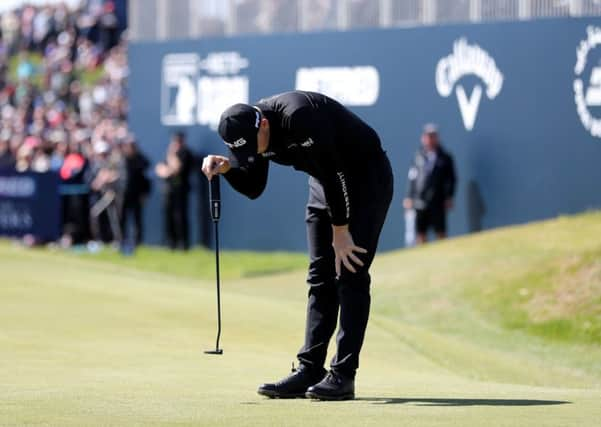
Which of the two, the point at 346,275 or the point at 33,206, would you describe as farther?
the point at 33,206

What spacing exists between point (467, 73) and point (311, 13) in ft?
12.1

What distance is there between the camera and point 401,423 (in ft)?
21.2

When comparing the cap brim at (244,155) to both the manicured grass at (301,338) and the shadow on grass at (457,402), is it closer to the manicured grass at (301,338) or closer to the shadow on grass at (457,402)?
the manicured grass at (301,338)

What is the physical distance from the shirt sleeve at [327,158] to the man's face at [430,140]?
14394 mm

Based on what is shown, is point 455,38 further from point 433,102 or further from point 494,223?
point 494,223

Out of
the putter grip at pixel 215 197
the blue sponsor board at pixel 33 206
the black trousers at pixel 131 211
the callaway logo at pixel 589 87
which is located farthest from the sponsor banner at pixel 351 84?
the putter grip at pixel 215 197

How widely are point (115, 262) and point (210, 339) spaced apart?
1367cm

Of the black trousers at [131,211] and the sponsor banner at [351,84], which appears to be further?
→ the black trousers at [131,211]

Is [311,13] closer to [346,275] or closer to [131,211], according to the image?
[131,211]

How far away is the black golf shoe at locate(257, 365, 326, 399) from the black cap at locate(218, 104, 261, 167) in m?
1.29

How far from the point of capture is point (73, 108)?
3719 cm

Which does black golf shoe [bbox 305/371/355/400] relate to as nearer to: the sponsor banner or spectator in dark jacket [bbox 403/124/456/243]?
spectator in dark jacket [bbox 403/124/456/243]

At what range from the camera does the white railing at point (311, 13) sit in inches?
918

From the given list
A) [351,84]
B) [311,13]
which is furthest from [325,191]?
[311,13]
